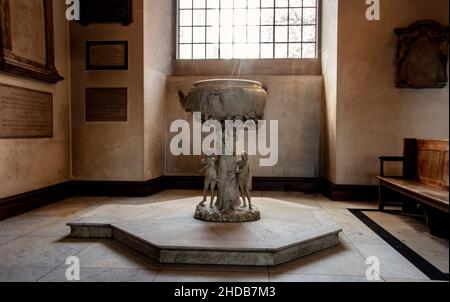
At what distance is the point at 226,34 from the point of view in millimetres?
7645

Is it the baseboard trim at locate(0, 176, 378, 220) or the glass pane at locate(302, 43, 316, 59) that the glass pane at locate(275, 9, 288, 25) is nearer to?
the glass pane at locate(302, 43, 316, 59)

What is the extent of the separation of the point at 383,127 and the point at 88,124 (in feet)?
17.1

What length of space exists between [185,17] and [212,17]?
0.61m

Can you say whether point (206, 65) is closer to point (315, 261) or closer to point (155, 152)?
point (155, 152)

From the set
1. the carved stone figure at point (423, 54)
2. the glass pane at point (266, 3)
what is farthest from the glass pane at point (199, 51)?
the carved stone figure at point (423, 54)

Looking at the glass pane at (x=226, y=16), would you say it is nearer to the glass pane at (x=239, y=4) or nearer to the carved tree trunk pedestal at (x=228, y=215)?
the glass pane at (x=239, y=4)

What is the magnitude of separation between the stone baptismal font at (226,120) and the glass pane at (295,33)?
4.13 metres

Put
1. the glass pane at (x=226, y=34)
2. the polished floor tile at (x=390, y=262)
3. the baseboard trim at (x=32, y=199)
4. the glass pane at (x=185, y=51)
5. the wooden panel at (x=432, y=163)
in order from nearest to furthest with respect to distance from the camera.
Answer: the polished floor tile at (x=390, y=262) < the wooden panel at (x=432, y=163) < the baseboard trim at (x=32, y=199) < the glass pane at (x=226, y=34) < the glass pane at (x=185, y=51)

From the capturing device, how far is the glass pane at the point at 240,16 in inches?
299

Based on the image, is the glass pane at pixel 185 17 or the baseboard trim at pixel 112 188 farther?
the glass pane at pixel 185 17

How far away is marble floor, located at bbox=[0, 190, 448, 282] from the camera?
2.72 metres

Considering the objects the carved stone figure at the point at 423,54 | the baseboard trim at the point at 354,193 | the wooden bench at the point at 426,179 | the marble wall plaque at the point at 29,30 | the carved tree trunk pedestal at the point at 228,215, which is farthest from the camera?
the baseboard trim at the point at 354,193

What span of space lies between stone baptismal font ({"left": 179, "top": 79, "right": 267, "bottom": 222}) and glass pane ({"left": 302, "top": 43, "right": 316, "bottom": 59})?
4.00 metres

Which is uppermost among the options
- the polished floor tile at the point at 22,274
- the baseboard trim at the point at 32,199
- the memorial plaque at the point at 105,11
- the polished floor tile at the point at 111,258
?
the memorial plaque at the point at 105,11
